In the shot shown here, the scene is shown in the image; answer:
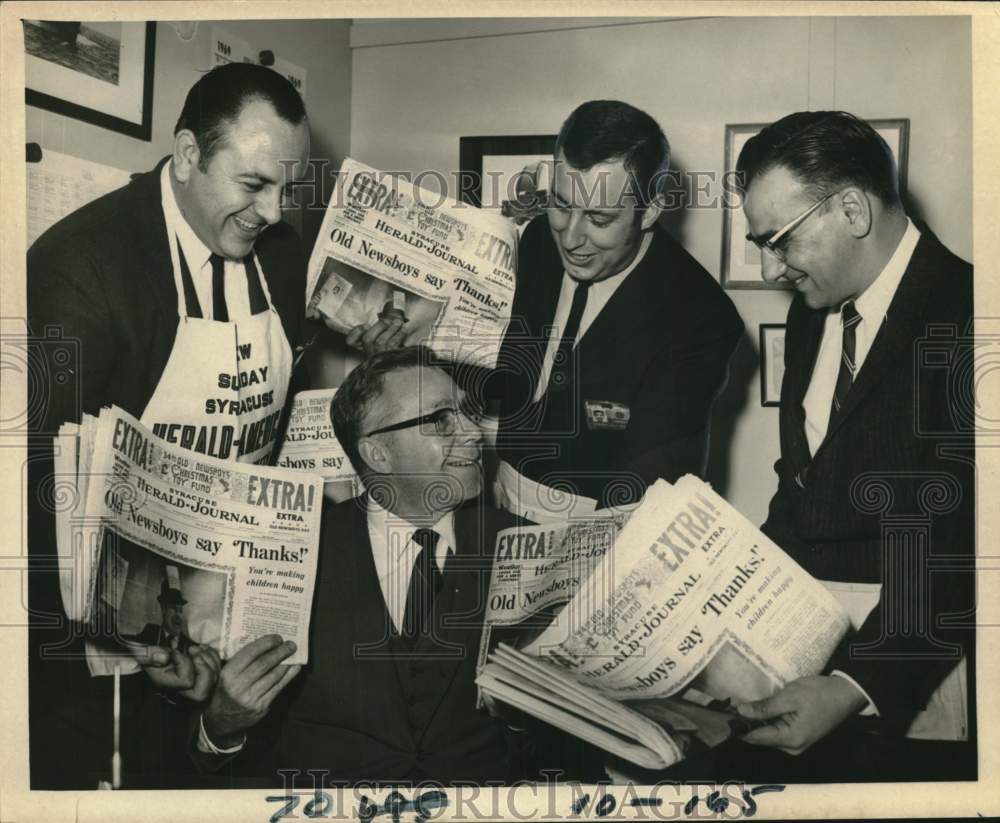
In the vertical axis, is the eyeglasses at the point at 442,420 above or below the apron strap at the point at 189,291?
below

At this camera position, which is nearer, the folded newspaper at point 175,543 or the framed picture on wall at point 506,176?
the folded newspaper at point 175,543

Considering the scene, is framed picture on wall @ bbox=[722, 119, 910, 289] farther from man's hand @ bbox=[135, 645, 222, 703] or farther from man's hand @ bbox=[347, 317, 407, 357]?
man's hand @ bbox=[135, 645, 222, 703]

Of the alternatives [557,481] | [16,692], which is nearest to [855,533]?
[557,481]

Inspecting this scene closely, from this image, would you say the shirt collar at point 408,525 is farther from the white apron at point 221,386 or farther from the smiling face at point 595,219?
the smiling face at point 595,219

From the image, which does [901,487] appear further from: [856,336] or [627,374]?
[627,374]

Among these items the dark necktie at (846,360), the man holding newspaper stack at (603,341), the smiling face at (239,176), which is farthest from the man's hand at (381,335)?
the dark necktie at (846,360)

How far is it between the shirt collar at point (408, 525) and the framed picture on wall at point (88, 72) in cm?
71

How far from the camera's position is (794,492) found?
157cm

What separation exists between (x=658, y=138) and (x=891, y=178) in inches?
14.8

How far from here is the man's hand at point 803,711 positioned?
153 cm

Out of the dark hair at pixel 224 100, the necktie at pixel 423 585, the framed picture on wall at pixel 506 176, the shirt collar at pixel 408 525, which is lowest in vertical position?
the necktie at pixel 423 585

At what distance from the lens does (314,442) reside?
5.20 ft

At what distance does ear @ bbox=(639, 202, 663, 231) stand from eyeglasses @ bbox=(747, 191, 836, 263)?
15 centimetres

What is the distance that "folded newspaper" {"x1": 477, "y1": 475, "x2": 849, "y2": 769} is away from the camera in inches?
A: 60.2
